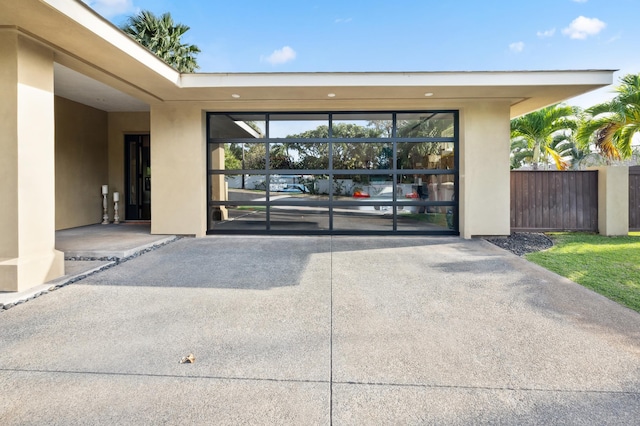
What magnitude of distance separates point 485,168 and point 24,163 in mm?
7836

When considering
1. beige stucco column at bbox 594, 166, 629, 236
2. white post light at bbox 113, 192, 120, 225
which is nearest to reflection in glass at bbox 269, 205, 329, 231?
white post light at bbox 113, 192, 120, 225

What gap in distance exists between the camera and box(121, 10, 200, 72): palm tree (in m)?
17.8

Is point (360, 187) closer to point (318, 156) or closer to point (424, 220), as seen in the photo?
point (318, 156)

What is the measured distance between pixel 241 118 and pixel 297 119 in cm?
129

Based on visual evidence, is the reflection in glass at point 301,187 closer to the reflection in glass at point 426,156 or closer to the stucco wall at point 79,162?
the reflection in glass at point 426,156

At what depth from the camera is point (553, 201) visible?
8250 mm

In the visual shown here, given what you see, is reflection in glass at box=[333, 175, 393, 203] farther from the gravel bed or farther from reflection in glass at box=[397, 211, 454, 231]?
the gravel bed

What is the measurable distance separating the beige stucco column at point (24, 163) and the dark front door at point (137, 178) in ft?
19.7

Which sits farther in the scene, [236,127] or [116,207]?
[116,207]

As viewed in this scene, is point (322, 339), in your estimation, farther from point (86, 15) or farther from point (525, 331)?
point (86, 15)

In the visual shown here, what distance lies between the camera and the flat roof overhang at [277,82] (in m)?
4.40

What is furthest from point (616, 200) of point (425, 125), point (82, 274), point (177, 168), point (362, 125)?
point (82, 274)

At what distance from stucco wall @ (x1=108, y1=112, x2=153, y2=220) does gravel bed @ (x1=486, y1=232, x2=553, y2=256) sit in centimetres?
932

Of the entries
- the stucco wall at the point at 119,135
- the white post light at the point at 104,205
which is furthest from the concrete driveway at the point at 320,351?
the stucco wall at the point at 119,135
